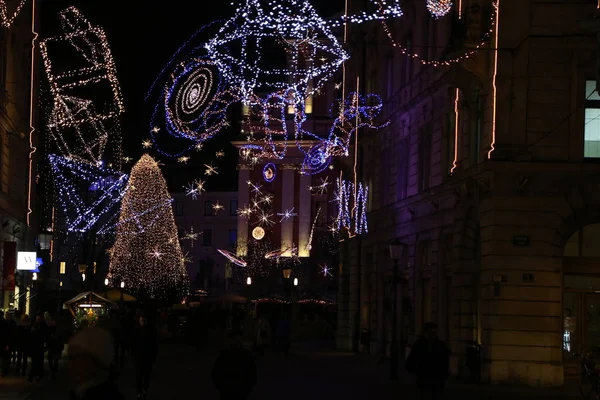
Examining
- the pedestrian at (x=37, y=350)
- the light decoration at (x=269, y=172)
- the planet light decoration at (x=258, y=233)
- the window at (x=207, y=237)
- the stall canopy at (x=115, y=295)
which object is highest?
the light decoration at (x=269, y=172)

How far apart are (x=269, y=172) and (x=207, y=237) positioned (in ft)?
80.1

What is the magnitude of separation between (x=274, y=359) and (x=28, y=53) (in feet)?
53.5

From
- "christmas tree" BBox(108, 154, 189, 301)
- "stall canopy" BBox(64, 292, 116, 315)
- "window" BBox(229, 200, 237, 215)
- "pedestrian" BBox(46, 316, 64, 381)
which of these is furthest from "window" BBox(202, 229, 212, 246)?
"pedestrian" BBox(46, 316, 64, 381)

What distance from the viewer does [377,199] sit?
1927 inches

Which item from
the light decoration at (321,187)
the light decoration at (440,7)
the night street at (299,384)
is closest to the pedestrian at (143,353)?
the night street at (299,384)

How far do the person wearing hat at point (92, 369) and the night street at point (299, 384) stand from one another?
59.9 ft

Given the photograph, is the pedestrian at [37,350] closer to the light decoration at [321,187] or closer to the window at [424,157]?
the window at [424,157]

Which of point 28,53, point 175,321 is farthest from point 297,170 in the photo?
point 28,53

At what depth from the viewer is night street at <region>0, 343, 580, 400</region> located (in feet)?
89.1

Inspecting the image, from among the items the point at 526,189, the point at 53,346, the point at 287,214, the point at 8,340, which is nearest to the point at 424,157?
the point at 526,189

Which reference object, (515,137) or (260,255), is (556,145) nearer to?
(515,137)

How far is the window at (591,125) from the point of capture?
99.5 feet

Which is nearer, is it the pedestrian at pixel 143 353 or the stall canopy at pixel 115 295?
the pedestrian at pixel 143 353

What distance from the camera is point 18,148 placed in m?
48.7
